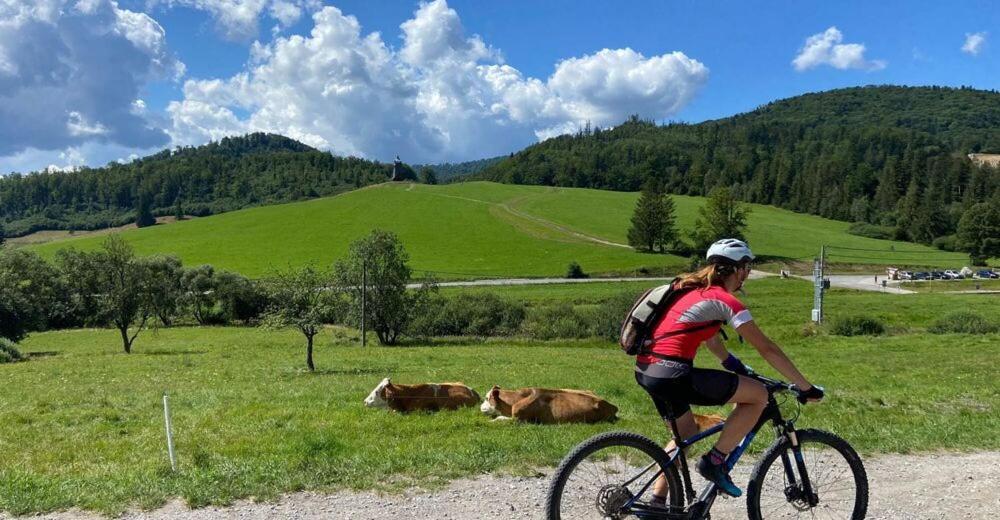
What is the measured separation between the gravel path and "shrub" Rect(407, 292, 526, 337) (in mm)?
43432

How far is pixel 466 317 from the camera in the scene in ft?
→ 177

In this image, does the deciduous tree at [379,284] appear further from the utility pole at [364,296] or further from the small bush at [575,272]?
the small bush at [575,272]

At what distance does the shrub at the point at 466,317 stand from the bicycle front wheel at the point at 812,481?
45272 millimetres

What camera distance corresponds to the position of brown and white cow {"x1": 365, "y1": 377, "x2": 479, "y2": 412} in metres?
12.5

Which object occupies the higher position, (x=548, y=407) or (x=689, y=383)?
(x=689, y=383)

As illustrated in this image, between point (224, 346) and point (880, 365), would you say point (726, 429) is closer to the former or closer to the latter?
point (880, 365)

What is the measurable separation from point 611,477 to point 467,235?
358ft

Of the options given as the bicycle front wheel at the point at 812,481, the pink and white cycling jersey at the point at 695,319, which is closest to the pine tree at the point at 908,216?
the bicycle front wheel at the point at 812,481

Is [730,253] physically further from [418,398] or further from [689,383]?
[418,398]

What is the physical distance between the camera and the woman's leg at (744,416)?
5500 mm

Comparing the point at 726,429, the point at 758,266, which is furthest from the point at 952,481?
the point at 758,266

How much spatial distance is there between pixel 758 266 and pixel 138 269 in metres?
87.0

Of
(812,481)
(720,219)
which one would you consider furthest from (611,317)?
(720,219)

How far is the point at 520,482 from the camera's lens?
25.5 feet
